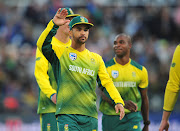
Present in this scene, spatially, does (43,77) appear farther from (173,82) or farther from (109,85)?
(173,82)

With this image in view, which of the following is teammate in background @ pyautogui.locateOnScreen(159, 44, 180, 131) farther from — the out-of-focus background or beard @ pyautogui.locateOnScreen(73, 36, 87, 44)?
the out-of-focus background

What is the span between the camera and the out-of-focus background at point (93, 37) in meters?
13.6

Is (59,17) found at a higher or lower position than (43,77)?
higher

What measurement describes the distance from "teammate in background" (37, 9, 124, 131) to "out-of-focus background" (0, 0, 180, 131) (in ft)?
21.2

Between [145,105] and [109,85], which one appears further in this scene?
[145,105]

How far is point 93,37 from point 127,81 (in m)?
8.85

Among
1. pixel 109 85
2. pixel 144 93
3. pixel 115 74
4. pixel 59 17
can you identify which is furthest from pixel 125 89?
pixel 59 17

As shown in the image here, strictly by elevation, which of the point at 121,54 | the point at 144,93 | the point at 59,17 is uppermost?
the point at 59,17

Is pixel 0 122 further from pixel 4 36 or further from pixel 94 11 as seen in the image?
pixel 94 11

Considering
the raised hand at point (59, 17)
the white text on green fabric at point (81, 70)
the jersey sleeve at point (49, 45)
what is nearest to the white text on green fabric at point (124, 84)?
the white text on green fabric at point (81, 70)

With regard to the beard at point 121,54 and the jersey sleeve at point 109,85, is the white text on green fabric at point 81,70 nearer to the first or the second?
the jersey sleeve at point 109,85

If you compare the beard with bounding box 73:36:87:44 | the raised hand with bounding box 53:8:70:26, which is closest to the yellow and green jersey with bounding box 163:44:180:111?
the beard with bounding box 73:36:87:44

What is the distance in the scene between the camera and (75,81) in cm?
654

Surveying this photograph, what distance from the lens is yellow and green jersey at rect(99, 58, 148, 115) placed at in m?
8.38
